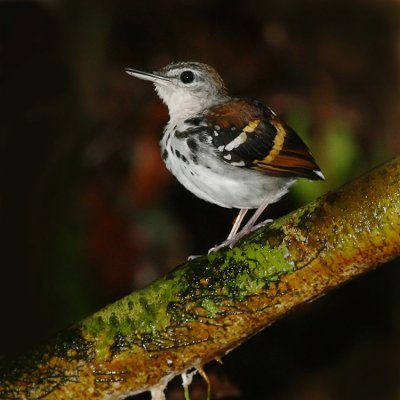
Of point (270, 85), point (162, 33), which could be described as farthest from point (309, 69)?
point (162, 33)

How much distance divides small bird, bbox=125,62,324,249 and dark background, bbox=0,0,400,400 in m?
→ 2.53

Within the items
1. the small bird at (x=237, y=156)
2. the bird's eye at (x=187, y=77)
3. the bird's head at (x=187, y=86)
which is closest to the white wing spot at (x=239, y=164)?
the small bird at (x=237, y=156)

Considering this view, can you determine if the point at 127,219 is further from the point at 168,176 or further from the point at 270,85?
the point at 270,85

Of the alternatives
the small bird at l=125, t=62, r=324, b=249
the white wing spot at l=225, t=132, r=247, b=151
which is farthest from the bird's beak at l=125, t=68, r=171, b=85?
the white wing spot at l=225, t=132, r=247, b=151

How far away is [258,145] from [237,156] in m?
0.14

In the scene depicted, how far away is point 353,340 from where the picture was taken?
7.73m

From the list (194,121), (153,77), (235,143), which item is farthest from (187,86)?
(235,143)

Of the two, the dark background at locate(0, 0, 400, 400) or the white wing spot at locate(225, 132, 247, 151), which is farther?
the dark background at locate(0, 0, 400, 400)

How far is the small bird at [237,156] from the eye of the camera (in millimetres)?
4324

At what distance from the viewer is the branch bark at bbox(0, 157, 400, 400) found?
11.9ft

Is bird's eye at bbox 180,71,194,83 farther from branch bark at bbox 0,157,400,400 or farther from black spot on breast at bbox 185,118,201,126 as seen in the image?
branch bark at bbox 0,157,400,400

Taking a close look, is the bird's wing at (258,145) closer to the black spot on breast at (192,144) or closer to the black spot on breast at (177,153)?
the black spot on breast at (192,144)

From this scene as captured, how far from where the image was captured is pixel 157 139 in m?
7.83

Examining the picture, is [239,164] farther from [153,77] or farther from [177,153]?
[153,77]
